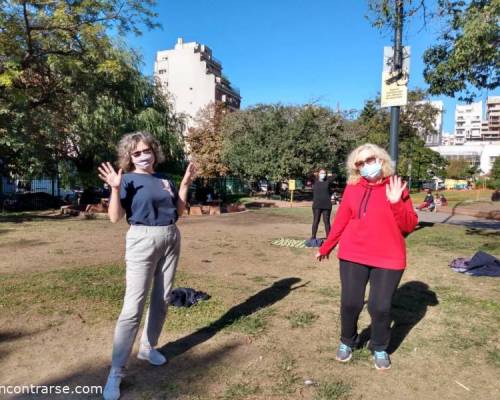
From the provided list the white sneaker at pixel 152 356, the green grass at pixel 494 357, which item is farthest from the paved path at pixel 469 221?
the white sneaker at pixel 152 356

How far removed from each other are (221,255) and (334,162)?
2135 cm

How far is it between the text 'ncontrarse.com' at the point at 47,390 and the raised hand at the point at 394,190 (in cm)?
250

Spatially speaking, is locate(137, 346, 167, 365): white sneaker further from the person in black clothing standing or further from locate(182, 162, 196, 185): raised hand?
the person in black clothing standing

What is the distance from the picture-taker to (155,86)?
21.1m

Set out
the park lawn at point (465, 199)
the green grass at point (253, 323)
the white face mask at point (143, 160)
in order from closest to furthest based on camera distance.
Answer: the white face mask at point (143, 160)
the green grass at point (253, 323)
the park lawn at point (465, 199)

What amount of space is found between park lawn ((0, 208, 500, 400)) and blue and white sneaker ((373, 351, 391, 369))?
69 mm

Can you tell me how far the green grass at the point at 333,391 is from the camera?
2.98 meters

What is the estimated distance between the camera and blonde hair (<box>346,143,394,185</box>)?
11.0ft

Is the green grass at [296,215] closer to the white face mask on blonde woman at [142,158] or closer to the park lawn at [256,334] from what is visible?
the park lawn at [256,334]

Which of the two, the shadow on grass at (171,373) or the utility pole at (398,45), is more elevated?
the utility pole at (398,45)

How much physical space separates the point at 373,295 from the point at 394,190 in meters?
0.83

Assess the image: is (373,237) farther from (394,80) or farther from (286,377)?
(394,80)

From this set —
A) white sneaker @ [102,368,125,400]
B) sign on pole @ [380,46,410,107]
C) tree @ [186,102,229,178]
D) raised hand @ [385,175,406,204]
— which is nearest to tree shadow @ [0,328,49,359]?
white sneaker @ [102,368,125,400]

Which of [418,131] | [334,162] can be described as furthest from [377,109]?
[334,162]
